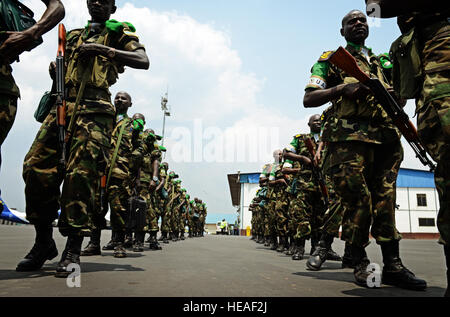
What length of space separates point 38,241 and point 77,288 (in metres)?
1.05

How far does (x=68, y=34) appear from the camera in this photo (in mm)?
3168

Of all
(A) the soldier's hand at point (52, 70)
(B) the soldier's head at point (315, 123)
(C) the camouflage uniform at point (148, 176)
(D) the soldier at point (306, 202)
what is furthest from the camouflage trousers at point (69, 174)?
(B) the soldier's head at point (315, 123)

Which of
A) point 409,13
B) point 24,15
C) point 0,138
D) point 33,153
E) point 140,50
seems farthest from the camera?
point 140,50

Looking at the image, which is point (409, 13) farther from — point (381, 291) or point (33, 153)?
point (33, 153)

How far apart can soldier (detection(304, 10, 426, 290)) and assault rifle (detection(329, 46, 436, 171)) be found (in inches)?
3.9

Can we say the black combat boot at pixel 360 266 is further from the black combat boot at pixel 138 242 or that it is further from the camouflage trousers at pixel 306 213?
the black combat boot at pixel 138 242

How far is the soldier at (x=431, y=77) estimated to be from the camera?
1818 millimetres

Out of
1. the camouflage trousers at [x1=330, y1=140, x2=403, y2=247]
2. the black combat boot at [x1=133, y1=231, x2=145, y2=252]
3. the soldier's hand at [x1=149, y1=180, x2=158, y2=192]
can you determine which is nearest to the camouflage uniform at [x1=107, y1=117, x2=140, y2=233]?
the black combat boot at [x1=133, y1=231, x2=145, y2=252]

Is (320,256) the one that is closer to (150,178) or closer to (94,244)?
(94,244)

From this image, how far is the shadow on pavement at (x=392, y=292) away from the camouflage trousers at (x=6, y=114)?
8.31 ft

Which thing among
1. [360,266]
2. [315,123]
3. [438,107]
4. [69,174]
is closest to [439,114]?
[438,107]

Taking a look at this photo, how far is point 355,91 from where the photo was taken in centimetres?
284

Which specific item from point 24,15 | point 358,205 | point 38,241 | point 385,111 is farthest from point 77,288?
point 385,111

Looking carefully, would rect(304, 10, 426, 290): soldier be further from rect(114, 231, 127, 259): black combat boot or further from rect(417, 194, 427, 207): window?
rect(417, 194, 427, 207): window
